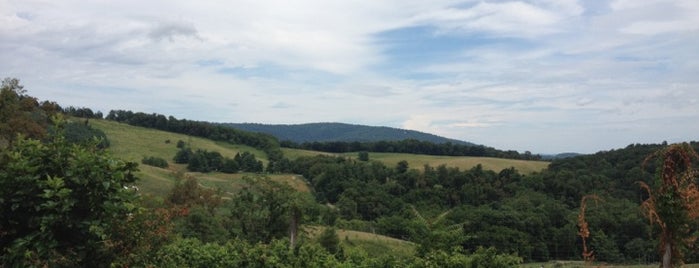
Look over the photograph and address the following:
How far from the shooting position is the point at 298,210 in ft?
103

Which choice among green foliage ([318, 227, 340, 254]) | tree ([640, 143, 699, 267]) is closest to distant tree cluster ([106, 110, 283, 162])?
green foliage ([318, 227, 340, 254])

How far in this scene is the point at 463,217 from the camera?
61281 millimetres

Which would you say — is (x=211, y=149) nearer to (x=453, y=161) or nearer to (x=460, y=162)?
(x=453, y=161)

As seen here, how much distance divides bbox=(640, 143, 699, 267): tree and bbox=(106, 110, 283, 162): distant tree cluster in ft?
359

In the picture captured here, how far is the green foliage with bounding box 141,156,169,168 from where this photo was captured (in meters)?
84.2

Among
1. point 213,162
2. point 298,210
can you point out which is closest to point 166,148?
point 213,162

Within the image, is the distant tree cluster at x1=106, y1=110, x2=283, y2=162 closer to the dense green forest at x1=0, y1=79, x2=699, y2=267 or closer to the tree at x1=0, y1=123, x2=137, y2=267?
the dense green forest at x1=0, y1=79, x2=699, y2=267

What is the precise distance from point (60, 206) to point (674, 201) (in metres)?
5.45

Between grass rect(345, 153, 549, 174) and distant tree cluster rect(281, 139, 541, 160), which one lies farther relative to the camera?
distant tree cluster rect(281, 139, 541, 160)

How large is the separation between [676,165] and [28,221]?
19.4ft

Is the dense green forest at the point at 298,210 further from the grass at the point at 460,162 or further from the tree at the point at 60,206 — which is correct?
the grass at the point at 460,162

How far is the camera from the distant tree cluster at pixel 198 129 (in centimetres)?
11444

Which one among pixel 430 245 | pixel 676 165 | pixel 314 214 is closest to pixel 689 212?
pixel 676 165

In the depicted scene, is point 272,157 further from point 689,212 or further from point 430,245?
point 689,212
